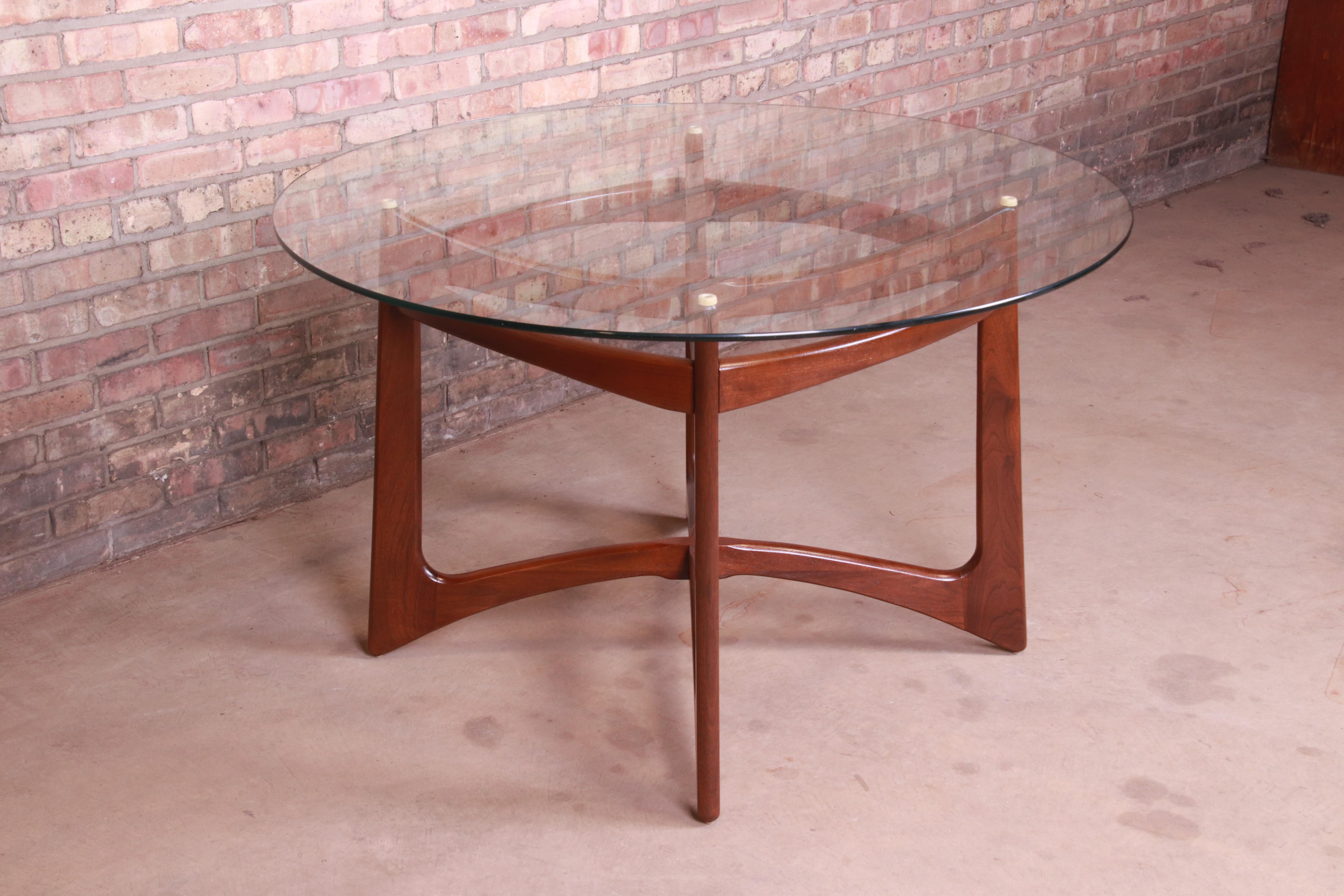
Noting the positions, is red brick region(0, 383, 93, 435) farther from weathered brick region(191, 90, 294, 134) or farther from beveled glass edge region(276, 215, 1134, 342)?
beveled glass edge region(276, 215, 1134, 342)

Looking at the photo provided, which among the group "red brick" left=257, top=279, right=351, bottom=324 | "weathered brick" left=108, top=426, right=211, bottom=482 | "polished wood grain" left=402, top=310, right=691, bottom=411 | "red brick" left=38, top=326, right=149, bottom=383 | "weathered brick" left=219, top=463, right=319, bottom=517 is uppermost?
"polished wood grain" left=402, top=310, right=691, bottom=411

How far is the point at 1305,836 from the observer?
195 centimetres

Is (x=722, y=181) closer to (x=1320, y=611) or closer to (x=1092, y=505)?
(x=1092, y=505)

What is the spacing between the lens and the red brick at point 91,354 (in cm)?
243

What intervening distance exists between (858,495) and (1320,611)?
0.86 m

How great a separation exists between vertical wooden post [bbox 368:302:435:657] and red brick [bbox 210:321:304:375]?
0.42 m

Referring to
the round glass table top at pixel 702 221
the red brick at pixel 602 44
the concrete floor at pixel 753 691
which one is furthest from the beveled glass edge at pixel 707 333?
the red brick at pixel 602 44

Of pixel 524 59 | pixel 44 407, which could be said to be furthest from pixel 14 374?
pixel 524 59

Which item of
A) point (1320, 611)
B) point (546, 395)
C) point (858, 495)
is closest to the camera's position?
point (1320, 611)

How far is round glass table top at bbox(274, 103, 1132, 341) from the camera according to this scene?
1.77 meters

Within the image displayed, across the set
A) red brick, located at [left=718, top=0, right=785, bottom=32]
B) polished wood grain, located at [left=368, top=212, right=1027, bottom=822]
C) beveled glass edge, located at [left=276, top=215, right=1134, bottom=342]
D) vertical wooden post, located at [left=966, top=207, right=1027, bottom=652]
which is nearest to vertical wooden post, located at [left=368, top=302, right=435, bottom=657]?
polished wood grain, located at [left=368, top=212, right=1027, bottom=822]

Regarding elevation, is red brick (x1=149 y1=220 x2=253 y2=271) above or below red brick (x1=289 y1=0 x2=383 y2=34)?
below

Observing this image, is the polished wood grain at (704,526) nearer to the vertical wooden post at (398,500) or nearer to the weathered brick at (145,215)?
the vertical wooden post at (398,500)

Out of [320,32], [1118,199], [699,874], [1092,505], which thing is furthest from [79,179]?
[1092,505]
